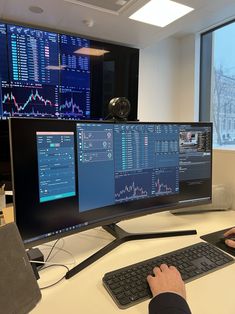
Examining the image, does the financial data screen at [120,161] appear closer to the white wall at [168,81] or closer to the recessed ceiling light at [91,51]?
the recessed ceiling light at [91,51]

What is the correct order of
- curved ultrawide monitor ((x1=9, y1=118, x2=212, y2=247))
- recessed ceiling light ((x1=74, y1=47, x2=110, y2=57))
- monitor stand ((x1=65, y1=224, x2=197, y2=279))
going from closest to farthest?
1. curved ultrawide monitor ((x1=9, y1=118, x2=212, y2=247))
2. monitor stand ((x1=65, y1=224, x2=197, y2=279))
3. recessed ceiling light ((x1=74, y1=47, x2=110, y2=57))

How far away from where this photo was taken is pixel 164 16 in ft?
7.90

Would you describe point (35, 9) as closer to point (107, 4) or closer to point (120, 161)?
point (107, 4)

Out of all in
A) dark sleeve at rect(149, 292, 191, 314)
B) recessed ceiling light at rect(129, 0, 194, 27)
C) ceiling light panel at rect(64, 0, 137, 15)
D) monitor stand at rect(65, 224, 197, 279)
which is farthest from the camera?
recessed ceiling light at rect(129, 0, 194, 27)

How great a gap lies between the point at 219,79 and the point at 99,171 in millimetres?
2886

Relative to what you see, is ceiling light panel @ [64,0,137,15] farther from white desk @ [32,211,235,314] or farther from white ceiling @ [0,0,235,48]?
white desk @ [32,211,235,314]

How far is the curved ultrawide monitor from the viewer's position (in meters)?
0.84

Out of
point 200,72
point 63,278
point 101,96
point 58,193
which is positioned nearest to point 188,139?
point 58,193

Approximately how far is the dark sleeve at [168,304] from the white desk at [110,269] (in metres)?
0.04

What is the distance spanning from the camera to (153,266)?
2.86 ft

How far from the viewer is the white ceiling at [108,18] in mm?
2156

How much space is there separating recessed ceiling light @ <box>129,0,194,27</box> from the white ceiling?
72 millimetres

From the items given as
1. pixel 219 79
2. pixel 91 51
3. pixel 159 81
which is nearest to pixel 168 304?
pixel 91 51

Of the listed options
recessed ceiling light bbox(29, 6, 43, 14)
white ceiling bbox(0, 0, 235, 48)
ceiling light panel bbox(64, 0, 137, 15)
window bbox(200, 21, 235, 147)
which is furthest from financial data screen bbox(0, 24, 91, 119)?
window bbox(200, 21, 235, 147)
